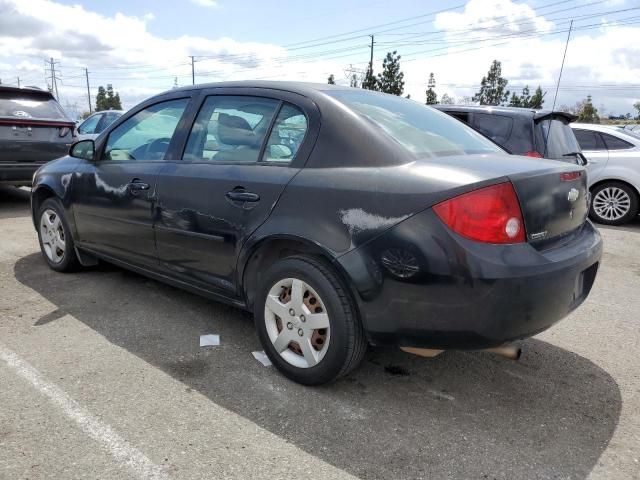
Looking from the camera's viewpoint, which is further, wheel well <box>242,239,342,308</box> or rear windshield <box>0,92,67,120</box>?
rear windshield <box>0,92,67,120</box>

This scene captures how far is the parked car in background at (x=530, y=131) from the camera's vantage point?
589 centimetres

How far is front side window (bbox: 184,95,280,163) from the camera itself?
3088 mm

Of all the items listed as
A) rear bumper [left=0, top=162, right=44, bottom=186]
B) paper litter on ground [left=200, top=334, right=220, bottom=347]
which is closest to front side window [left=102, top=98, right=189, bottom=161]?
paper litter on ground [left=200, top=334, right=220, bottom=347]

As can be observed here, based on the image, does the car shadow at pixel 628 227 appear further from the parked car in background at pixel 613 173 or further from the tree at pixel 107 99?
the tree at pixel 107 99

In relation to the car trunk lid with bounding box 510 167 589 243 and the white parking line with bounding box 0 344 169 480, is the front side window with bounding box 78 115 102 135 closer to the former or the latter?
the white parking line with bounding box 0 344 169 480

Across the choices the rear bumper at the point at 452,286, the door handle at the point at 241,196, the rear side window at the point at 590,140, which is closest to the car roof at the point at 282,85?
the door handle at the point at 241,196

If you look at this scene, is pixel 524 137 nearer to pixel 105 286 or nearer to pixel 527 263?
pixel 527 263

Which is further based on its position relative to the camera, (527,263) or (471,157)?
(471,157)

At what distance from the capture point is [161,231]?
11.4 ft

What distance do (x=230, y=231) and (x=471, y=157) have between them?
54.8 inches

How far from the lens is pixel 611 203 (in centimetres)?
815

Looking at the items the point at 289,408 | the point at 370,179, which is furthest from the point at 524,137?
the point at 289,408

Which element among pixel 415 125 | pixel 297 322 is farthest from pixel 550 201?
pixel 297 322

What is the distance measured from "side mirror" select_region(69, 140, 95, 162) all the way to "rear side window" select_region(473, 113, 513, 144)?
431cm
